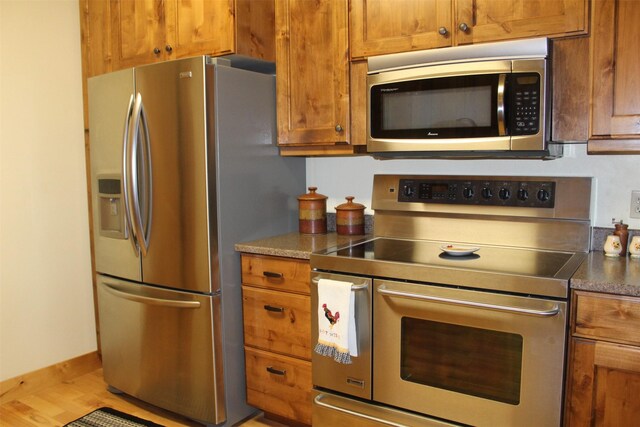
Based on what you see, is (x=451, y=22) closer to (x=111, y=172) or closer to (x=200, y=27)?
(x=200, y=27)

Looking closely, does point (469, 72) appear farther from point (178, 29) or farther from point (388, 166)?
point (178, 29)

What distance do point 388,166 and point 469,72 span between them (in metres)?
0.74

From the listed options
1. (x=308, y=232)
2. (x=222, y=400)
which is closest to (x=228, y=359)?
(x=222, y=400)

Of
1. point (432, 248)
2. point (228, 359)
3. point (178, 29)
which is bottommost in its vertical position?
point (228, 359)

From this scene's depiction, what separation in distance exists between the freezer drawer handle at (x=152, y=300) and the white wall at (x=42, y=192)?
1.67ft

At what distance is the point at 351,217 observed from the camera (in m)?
2.61

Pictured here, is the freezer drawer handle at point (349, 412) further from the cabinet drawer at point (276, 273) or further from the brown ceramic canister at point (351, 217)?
the brown ceramic canister at point (351, 217)

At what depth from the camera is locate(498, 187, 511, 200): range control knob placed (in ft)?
7.41

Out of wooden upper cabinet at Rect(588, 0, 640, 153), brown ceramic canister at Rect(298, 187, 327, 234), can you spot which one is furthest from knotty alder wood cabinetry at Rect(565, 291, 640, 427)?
brown ceramic canister at Rect(298, 187, 327, 234)

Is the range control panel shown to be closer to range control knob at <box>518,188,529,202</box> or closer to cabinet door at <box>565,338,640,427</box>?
range control knob at <box>518,188,529,202</box>

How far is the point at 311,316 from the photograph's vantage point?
2.22 m

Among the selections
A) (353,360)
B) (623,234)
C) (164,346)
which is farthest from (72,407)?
(623,234)

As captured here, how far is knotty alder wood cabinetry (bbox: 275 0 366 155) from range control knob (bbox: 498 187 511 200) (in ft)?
1.97

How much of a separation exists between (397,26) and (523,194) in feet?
2.72
